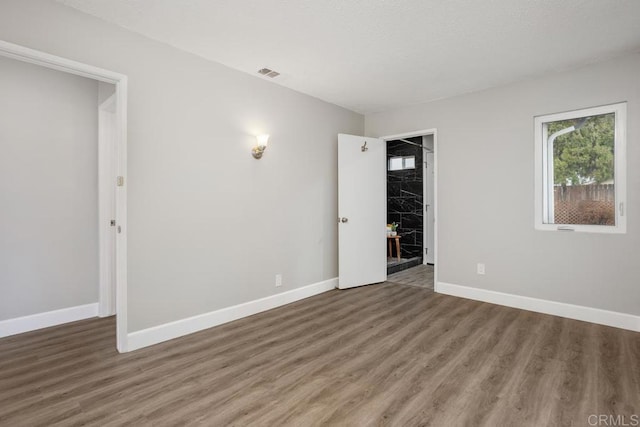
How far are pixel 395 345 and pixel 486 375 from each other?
694 millimetres

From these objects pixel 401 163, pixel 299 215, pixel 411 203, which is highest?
pixel 401 163

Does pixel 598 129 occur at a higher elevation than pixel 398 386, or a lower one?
higher

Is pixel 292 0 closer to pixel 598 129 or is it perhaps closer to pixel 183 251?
pixel 183 251

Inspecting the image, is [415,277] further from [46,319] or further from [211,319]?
[46,319]

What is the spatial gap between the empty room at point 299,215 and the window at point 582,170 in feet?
0.06

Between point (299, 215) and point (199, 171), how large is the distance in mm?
1381

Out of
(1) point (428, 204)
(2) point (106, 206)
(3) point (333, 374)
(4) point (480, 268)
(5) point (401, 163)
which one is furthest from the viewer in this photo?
(5) point (401, 163)

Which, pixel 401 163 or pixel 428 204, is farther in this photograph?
pixel 401 163

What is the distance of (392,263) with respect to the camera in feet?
18.6

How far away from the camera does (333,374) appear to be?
2.21 metres

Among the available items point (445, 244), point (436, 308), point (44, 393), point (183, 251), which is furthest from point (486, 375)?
point (44, 393)

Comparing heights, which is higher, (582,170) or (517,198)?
(582,170)

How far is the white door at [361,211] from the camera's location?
439cm

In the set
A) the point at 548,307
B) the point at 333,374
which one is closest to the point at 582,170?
the point at 548,307
